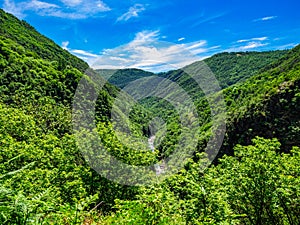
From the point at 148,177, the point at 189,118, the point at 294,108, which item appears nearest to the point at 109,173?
the point at 148,177

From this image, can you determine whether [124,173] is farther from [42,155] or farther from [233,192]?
[233,192]

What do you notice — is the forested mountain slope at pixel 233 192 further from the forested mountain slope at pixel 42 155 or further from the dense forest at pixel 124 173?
the forested mountain slope at pixel 42 155

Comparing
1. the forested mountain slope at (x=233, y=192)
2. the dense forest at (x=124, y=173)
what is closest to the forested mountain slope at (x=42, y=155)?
the dense forest at (x=124, y=173)

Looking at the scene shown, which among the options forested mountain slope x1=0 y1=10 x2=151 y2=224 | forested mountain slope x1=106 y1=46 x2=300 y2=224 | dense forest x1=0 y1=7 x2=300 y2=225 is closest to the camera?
forested mountain slope x1=0 y1=10 x2=151 y2=224

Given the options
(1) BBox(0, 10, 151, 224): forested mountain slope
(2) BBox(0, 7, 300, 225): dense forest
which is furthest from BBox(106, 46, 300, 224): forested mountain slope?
(1) BBox(0, 10, 151, 224): forested mountain slope

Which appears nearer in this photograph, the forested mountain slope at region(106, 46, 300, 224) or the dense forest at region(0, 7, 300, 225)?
the dense forest at region(0, 7, 300, 225)

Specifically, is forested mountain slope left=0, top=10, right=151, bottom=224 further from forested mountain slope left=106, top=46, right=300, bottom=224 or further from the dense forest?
forested mountain slope left=106, top=46, right=300, bottom=224

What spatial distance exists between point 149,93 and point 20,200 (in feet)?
644

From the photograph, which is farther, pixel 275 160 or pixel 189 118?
pixel 189 118

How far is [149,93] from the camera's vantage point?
198000mm

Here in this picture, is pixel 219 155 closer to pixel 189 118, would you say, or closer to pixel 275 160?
pixel 189 118

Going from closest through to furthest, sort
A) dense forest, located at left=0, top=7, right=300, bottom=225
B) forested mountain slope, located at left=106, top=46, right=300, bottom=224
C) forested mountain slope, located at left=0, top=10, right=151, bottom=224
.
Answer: forested mountain slope, located at left=0, top=10, right=151, bottom=224
dense forest, located at left=0, top=7, right=300, bottom=225
forested mountain slope, located at left=106, top=46, right=300, bottom=224

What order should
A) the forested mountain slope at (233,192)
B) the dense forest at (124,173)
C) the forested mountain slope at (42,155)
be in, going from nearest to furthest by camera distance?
the forested mountain slope at (42,155) < the dense forest at (124,173) < the forested mountain slope at (233,192)

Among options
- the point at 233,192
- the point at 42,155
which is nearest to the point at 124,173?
the point at 42,155
